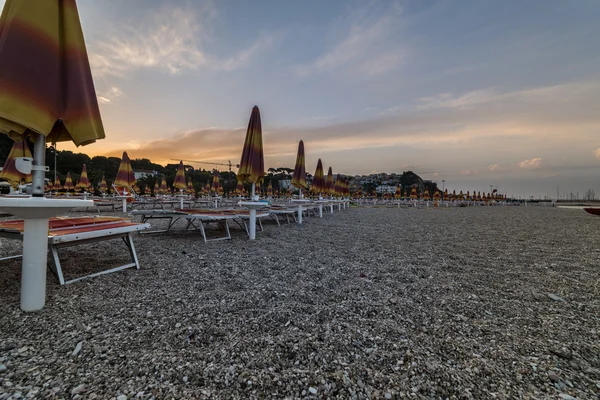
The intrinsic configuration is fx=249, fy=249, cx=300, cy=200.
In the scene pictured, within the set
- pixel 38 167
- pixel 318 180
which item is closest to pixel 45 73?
pixel 38 167

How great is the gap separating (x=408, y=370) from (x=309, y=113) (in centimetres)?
1324

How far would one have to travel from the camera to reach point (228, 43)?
28.2 ft

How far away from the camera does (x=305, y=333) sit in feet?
5.73

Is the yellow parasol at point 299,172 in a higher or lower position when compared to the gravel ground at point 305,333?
higher

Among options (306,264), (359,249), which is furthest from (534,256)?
(306,264)

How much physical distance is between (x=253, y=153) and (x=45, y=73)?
153 inches

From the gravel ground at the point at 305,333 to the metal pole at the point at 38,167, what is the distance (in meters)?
0.95

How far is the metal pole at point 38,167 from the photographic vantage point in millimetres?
1893

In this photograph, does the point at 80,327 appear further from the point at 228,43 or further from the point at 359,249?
the point at 228,43

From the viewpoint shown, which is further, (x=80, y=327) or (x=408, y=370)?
(x=80, y=327)

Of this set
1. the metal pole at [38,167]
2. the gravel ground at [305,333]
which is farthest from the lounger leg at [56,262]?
the metal pole at [38,167]

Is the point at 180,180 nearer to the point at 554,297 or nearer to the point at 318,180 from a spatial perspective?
the point at 318,180

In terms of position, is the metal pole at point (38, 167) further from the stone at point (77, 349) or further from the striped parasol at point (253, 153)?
the striped parasol at point (253, 153)

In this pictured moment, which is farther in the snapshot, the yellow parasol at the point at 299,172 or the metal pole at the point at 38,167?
the yellow parasol at the point at 299,172
